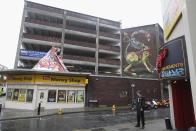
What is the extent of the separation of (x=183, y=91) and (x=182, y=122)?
1.72m

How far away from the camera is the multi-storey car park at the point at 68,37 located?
2602cm

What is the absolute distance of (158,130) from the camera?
707 cm

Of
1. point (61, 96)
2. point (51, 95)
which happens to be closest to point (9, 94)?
point (51, 95)

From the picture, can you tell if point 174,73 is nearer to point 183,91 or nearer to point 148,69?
point 183,91

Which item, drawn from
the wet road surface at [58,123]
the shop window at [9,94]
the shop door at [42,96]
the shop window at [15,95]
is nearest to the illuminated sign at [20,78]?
the shop window at [9,94]

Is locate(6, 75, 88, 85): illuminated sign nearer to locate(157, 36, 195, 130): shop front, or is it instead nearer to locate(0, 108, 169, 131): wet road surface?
locate(0, 108, 169, 131): wet road surface

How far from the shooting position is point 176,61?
5.94 m

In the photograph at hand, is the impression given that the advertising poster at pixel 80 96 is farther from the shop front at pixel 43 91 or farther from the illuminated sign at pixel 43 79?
the illuminated sign at pixel 43 79

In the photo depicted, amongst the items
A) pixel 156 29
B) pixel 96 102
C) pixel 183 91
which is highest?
pixel 156 29

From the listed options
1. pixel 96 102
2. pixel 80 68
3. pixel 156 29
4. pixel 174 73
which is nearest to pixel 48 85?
pixel 96 102

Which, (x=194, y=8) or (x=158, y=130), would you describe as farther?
(x=158, y=130)

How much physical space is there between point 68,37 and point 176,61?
29.2 metres

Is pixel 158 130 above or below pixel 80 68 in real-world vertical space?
below

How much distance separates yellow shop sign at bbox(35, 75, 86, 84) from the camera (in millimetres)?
17922
